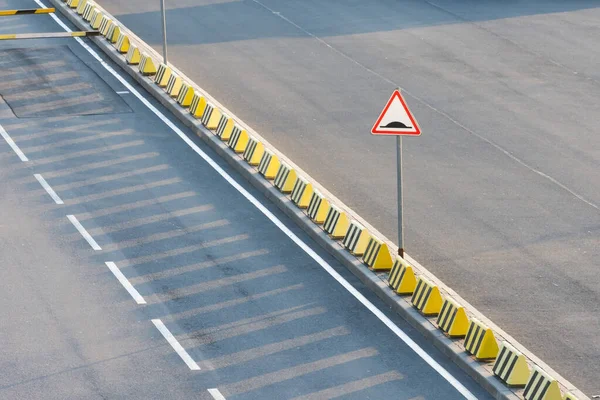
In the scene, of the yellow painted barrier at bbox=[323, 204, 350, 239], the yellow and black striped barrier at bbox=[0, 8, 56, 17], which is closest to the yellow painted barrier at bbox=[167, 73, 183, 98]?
the yellow and black striped barrier at bbox=[0, 8, 56, 17]

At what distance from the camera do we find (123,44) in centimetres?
3294

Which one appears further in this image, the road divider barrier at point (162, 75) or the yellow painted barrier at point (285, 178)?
the road divider barrier at point (162, 75)

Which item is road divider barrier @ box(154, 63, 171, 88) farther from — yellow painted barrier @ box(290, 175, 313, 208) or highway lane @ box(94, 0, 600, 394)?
yellow painted barrier @ box(290, 175, 313, 208)

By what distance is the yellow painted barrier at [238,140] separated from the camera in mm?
26266

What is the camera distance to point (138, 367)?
17609mm

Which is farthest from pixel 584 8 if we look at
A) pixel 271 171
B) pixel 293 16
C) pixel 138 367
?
pixel 138 367

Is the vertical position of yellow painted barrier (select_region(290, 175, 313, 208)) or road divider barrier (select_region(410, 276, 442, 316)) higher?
road divider barrier (select_region(410, 276, 442, 316))

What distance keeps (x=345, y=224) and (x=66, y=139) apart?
774 centimetres

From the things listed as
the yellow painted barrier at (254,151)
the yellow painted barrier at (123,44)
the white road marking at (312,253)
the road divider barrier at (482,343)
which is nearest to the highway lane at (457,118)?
the yellow painted barrier at (254,151)

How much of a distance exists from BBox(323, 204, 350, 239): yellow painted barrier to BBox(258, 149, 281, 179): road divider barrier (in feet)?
8.94

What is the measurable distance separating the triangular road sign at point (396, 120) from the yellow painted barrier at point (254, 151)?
5.66 m

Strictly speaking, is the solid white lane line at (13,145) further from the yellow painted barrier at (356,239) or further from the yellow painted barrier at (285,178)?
the yellow painted barrier at (356,239)

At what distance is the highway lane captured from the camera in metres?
21.2

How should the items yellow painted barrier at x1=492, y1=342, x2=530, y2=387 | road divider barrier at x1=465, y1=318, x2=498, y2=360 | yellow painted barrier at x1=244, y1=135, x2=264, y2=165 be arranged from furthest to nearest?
yellow painted barrier at x1=244, y1=135, x2=264, y2=165 → road divider barrier at x1=465, y1=318, x2=498, y2=360 → yellow painted barrier at x1=492, y1=342, x2=530, y2=387
